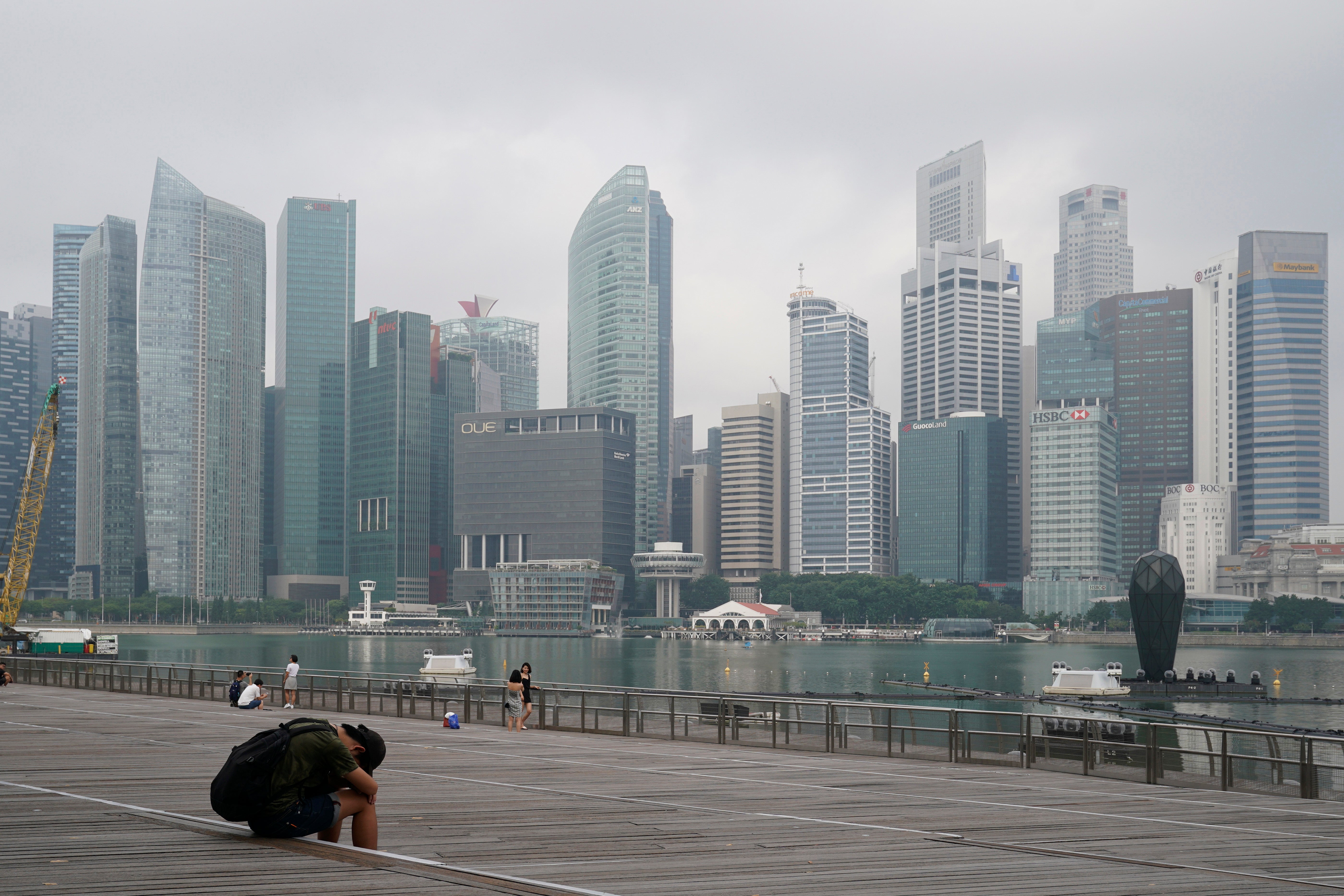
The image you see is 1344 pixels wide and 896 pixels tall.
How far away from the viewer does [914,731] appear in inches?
1099

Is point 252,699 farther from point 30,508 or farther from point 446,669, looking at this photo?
point 30,508

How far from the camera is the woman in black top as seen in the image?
33.8 metres

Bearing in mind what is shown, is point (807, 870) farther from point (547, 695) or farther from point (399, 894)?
point (547, 695)

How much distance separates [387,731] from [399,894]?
78.6ft

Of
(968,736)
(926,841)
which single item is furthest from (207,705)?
(926,841)

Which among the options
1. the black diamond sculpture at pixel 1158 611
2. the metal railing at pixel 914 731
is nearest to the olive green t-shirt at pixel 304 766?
the metal railing at pixel 914 731

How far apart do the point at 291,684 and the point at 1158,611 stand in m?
97.3

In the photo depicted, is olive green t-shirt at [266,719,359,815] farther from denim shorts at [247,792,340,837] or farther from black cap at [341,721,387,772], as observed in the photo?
black cap at [341,721,387,772]

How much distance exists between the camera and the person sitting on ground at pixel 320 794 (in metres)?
11.8

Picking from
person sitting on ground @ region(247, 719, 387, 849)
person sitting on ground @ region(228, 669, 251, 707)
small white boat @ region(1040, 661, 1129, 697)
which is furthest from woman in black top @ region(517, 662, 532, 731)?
small white boat @ region(1040, 661, 1129, 697)

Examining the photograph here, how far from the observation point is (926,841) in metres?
14.8

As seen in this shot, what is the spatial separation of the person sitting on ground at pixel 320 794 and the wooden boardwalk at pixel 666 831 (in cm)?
24

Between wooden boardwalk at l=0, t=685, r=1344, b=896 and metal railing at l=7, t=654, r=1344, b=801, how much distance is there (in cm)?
73

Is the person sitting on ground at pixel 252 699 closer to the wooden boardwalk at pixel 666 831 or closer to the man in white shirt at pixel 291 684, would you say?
the man in white shirt at pixel 291 684
